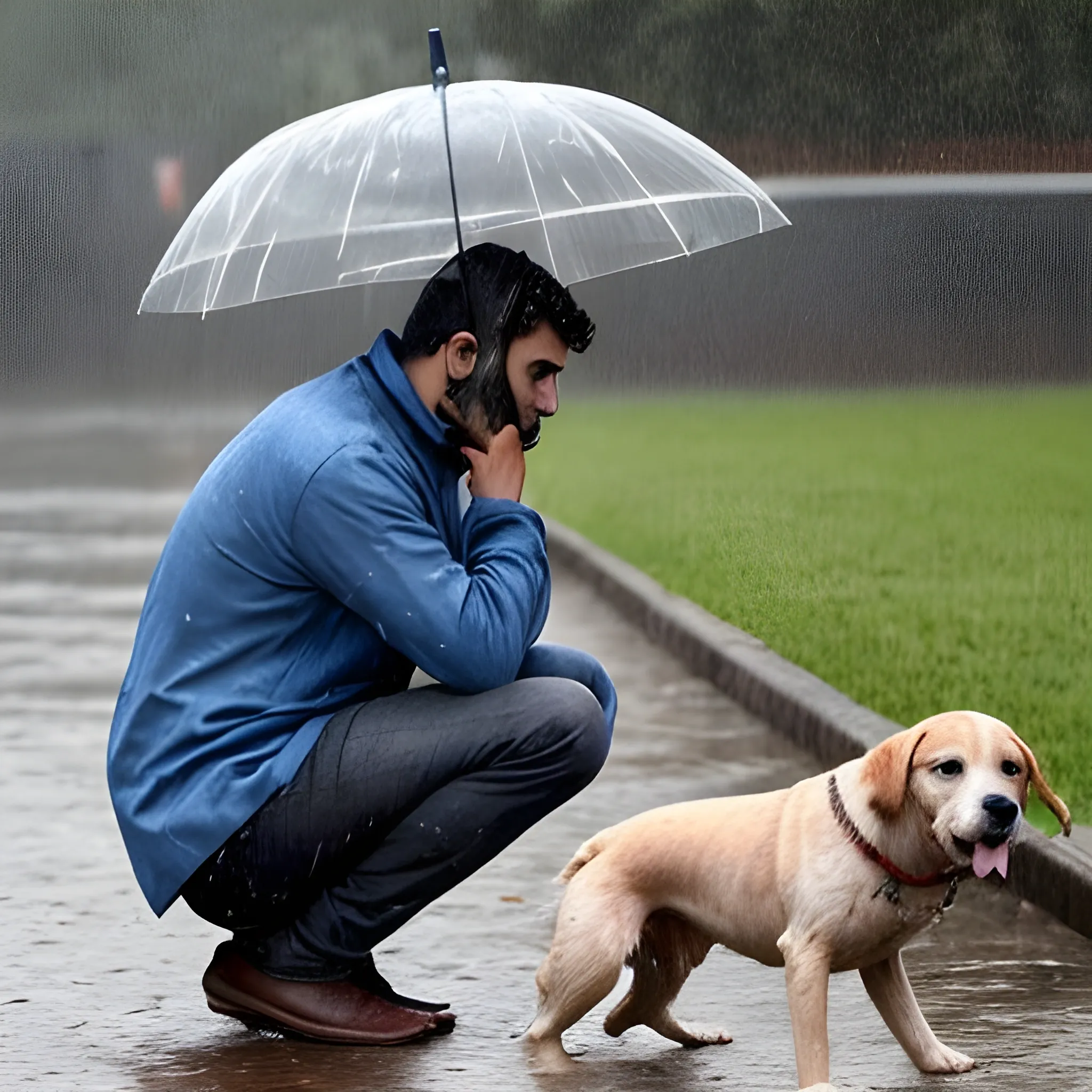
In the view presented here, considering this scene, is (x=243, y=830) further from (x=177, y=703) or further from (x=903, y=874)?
(x=903, y=874)

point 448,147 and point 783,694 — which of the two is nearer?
point 448,147

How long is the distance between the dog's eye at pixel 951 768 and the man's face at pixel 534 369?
39.3 inches

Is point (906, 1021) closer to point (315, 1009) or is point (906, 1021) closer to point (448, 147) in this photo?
point (315, 1009)

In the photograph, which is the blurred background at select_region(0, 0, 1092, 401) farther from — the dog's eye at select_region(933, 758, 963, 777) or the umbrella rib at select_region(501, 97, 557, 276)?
the dog's eye at select_region(933, 758, 963, 777)

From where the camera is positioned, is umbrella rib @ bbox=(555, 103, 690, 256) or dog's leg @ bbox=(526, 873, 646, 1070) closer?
dog's leg @ bbox=(526, 873, 646, 1070)

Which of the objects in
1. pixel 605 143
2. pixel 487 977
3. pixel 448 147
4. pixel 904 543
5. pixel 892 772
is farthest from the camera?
pixel 904 543

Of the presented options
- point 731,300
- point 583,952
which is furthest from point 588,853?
point 731,300

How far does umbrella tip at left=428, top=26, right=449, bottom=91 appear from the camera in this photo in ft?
13.7

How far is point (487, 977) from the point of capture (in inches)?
177

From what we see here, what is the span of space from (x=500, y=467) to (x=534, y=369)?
0.61 ft

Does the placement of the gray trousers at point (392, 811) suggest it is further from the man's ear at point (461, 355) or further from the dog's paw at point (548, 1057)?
the man's ear at point (461, 355)

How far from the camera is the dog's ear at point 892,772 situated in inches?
136

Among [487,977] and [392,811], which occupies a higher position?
[392,811]

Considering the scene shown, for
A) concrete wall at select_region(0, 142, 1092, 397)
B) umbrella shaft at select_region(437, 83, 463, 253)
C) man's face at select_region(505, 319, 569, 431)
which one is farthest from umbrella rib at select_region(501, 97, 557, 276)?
concrete wall at select_region(0, 142, 1092, 397)
